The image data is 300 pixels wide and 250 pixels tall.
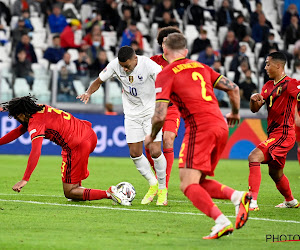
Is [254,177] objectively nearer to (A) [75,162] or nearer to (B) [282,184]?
(B) [282,184]

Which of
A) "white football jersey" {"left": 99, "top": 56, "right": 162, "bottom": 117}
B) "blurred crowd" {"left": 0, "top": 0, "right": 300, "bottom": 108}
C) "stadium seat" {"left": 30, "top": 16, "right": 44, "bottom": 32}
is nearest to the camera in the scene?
"white football jersey" {"left": 99, "top": 56, "right": 162, "bottom": 117}

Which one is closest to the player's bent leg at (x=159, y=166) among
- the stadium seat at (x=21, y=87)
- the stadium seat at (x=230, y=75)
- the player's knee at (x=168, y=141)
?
the player's knee at (x=168, y=141)

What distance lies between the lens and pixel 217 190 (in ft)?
22.2

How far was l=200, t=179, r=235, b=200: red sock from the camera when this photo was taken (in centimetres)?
668

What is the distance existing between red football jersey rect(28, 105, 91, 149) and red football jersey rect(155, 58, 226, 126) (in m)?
2.30

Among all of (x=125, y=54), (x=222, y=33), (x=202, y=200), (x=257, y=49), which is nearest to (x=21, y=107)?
(x=125, y=54)

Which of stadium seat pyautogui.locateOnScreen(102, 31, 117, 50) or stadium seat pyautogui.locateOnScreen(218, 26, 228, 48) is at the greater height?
stadium seat pyautogui.locateOnScreen(218, 26, 228, 48)

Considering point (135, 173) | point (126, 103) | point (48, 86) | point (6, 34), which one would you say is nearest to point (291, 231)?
point (126, 103)

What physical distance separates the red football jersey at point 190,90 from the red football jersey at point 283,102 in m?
2.50

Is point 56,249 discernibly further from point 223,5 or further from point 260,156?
point 223,5

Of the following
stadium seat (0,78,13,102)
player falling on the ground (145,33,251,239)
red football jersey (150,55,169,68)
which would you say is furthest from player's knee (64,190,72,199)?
stadium seat (0,78,13,102)

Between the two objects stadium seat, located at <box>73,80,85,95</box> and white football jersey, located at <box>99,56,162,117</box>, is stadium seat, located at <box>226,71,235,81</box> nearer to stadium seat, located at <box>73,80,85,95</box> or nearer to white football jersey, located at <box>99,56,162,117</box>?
stadium seat, located at <box>73,80,85,95</box>

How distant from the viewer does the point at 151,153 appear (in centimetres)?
957

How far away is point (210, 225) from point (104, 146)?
11739 mm
